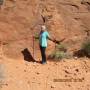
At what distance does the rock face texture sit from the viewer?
1466cm

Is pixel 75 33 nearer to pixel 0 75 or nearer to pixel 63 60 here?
pixel 63 60

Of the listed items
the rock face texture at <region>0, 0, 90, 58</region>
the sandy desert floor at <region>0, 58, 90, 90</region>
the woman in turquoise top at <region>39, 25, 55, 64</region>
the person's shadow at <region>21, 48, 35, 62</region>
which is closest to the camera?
the sandy desert floor at <region>0, 58, 90, 90</region>

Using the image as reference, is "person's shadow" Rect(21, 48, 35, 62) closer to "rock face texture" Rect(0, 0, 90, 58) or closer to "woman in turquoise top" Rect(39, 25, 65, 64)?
"rock face texture" Rect(0, 0, 90, 58)

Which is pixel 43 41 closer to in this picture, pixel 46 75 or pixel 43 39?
pixel 43 39

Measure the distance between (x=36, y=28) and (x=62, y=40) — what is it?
41.3 inches

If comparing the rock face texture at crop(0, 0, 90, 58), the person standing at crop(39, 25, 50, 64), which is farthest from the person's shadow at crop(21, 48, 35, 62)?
the person standing at crop(39, 25, 50, 64)

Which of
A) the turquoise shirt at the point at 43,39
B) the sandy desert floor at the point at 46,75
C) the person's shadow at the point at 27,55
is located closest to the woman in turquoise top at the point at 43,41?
the turquoise shirt at the point at 43,39

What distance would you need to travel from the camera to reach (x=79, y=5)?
1514cm

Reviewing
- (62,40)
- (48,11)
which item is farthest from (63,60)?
(48,11)

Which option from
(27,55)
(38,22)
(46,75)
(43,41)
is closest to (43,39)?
(43,41)

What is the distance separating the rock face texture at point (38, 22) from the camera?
48.1ft

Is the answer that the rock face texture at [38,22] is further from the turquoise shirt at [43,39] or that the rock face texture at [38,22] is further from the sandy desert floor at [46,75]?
the sandy desert floor at [46,75]

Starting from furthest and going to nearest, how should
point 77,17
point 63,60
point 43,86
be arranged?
point 77,17 < point 63,60 < point 43,86

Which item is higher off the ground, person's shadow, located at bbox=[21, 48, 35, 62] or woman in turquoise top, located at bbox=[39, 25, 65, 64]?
woman in turquoise top, located at bbox=[39, 25, 65, 64]
